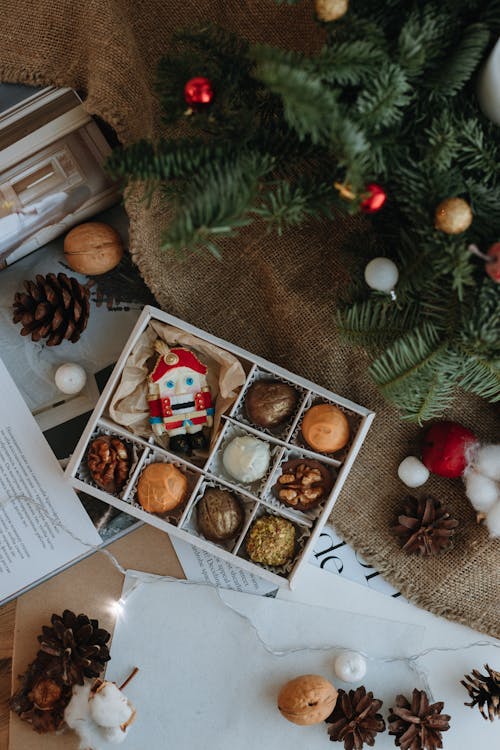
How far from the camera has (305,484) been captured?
1016 mm

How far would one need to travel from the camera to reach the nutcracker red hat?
3.34 feet

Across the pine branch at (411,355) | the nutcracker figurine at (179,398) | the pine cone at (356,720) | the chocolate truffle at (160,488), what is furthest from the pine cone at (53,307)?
the pine cone at (356,720)

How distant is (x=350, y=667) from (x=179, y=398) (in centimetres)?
52

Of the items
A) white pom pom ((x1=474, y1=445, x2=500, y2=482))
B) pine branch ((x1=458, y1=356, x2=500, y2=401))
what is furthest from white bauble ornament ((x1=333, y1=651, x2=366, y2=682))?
pine branch ((x1=458, y1=356, x2=500, y2=401))

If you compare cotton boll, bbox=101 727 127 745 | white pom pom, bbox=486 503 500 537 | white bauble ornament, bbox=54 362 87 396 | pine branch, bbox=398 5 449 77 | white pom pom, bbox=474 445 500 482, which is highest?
pine branch, bbox=398 5 449 77

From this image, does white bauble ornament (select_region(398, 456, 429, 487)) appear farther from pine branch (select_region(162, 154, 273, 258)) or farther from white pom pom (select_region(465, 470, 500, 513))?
pine branch (select_region(162, 154, 273, 258))

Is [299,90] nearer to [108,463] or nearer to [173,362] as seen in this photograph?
[173,362]

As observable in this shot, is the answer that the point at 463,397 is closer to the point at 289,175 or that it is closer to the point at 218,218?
the point at 289,175

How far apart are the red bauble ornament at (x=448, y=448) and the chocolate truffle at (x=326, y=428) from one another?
0.14 meters

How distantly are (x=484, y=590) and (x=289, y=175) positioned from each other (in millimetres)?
722

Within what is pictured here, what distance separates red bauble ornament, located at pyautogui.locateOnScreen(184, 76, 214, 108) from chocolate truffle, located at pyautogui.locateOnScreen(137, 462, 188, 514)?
56cm

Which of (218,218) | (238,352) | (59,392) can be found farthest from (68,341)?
(218,218)

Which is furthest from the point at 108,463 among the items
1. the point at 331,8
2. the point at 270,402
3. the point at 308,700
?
the point at 331,8

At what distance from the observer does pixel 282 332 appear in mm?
1068
